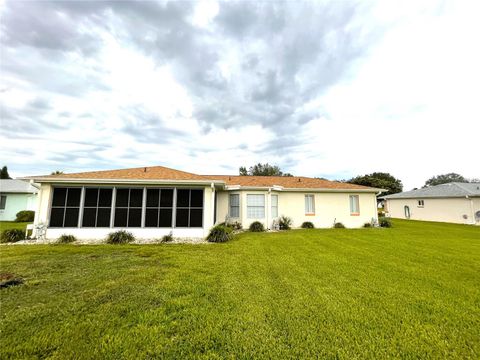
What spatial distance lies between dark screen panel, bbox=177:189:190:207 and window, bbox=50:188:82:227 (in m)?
5.13

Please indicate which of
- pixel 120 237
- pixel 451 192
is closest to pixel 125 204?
pixel 120 237

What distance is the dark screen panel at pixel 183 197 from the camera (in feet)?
36.8

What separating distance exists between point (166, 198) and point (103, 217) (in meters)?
3.38

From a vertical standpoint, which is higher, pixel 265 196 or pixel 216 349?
pixel 265 196

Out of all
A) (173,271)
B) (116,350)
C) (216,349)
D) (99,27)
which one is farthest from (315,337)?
(99,27)

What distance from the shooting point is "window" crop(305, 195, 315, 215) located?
1576 cm

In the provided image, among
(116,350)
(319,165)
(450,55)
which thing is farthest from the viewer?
(319,165)

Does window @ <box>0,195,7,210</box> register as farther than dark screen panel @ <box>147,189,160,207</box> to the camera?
Yes

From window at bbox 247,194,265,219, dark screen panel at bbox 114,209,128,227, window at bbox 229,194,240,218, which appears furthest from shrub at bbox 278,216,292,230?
dark screen panel at bbox 114,209,128,227

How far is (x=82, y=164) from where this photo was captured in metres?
23.9

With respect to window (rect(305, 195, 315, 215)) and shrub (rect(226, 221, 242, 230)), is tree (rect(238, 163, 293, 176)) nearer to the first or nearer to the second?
window (rect(305, 195, 315, 215))

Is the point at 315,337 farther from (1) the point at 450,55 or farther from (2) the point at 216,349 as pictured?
(1) the point at 450,55

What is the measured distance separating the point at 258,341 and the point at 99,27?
12803 millimetres

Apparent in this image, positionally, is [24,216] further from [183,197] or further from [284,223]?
[284,223]
